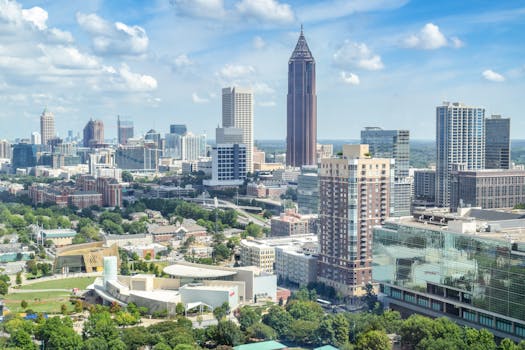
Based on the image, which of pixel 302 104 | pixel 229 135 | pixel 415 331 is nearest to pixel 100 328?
pixel 415 331

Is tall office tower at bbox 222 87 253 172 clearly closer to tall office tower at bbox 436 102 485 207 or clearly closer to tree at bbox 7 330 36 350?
tall office tower at bbox 436 102 485 207

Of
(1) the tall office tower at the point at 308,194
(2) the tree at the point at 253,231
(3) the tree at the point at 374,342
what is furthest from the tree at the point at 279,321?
(1) the tall office tower at the point at 308,194

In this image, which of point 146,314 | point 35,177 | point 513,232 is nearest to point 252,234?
point 146,314

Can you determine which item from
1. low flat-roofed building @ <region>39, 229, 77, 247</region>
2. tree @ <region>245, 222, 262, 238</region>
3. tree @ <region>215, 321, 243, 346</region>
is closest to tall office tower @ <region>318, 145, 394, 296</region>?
tree @ <region>215, 321, 243, 346</region>

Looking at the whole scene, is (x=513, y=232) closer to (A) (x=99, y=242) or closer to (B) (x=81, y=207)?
(A) (x=99, y=242)

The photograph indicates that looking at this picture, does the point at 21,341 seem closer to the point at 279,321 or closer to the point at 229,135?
the point at 279,321

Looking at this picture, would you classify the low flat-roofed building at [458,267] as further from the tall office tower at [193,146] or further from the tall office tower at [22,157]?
the tall office tower at [193,146]

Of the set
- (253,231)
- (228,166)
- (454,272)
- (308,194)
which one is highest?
(228,166)
